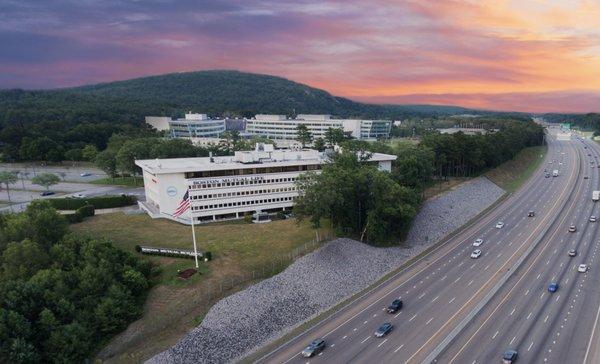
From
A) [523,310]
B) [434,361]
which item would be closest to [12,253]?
[434,361]

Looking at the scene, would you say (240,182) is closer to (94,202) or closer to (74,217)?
(74,217)

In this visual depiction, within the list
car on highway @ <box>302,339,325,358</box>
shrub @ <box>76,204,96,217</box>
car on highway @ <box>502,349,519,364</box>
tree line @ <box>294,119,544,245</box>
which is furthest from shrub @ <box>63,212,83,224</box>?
car on highway @ <box>502,349,519,364</box>

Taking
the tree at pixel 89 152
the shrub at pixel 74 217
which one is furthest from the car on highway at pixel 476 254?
the tree at pixel 89 152

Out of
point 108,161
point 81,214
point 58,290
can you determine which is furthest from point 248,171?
point 108,161

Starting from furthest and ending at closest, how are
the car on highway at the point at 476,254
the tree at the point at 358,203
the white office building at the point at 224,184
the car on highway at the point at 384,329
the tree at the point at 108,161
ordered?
the tree at the point at 108,161 < the white office building at the point at 224,184 < the tree at the point at 358,203 < the car on highway at the point at 476,254 < the car on highway at the point at 384,329

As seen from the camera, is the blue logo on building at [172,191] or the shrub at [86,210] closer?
the shrub at [86,210]

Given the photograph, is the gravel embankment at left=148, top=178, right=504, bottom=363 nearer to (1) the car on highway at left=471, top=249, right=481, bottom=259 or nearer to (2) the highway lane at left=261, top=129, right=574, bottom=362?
(2) the highway lane at left=261, top=129, right=574, bottom=362

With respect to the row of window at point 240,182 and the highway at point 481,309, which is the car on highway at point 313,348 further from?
the row of window at point 240,182
